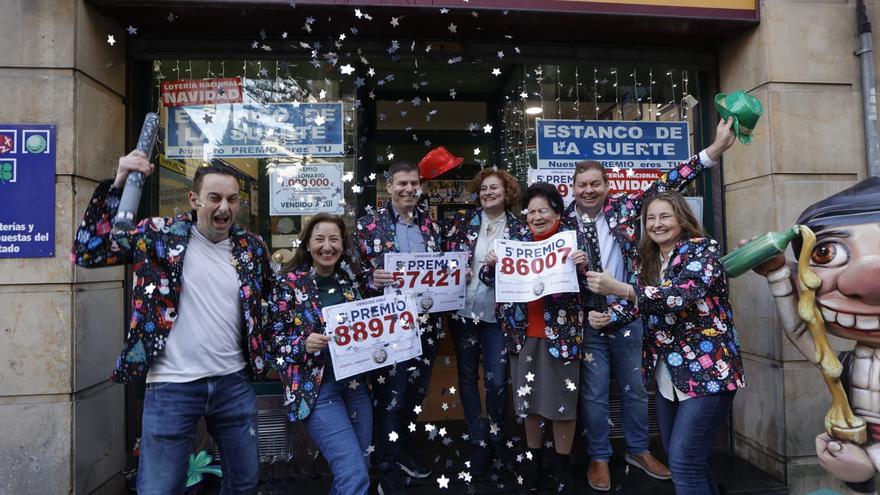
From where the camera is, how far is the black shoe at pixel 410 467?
157 inches

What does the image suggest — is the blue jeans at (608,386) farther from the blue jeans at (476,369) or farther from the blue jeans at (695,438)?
the blue jeans at (695,438)

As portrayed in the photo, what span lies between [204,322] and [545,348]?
84.1 inches

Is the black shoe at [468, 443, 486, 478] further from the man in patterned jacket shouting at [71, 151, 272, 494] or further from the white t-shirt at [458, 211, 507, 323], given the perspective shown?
the man in patterned jacket shouting at [71, 151, 272, 494]

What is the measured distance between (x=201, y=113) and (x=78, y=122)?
A: 1112 mm

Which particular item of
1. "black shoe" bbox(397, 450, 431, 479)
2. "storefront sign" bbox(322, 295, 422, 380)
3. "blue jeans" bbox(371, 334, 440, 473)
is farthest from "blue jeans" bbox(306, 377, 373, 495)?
"black shoe" bbox(397, 450, 431, 479)

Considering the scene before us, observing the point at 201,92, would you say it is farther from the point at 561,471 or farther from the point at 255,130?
the point at 561,471

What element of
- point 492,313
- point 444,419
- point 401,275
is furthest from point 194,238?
point 444,419

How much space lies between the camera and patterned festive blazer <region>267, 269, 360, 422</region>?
9.26 feet

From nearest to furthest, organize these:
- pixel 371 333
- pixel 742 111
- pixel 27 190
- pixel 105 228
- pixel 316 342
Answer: pixel 105 228 → pixel 316 342 → pixel 371 333 → pixel 742 111 → pixel 27 190

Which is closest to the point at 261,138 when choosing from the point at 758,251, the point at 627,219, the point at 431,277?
the point at 431,277

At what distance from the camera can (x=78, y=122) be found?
12.1 ft

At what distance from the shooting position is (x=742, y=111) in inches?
128

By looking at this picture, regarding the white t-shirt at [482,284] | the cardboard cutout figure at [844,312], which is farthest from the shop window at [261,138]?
the cardboard cutout figure at [844,312]

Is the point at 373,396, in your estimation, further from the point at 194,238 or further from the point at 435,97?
the point at 435,97
